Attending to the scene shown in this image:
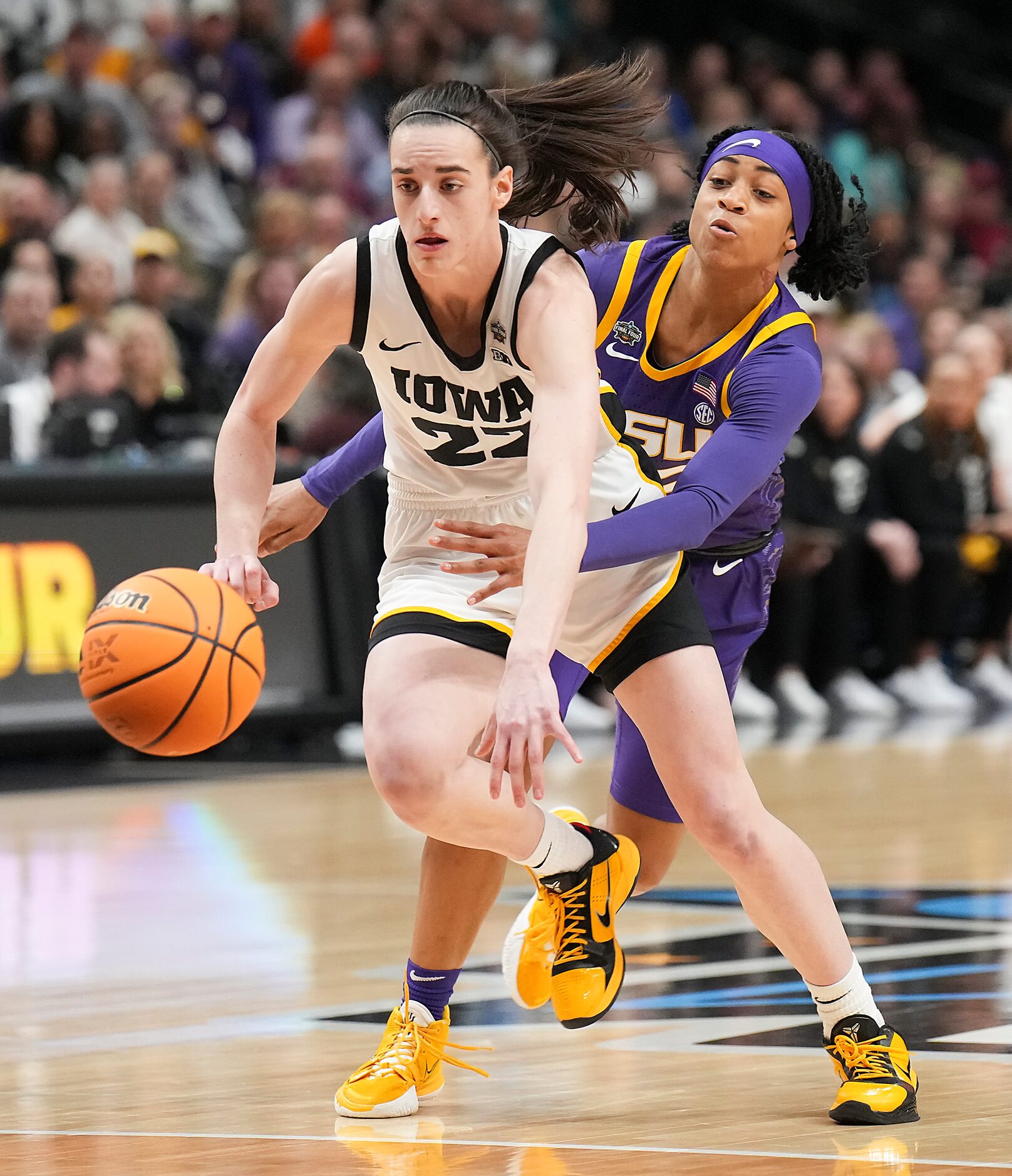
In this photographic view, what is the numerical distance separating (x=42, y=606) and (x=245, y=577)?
4953 mm

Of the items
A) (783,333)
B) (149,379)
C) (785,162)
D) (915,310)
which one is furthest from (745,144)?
(915,310)

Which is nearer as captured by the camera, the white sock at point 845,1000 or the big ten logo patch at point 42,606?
the white sock at point 845,1000

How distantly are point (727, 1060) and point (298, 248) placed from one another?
7.51 m

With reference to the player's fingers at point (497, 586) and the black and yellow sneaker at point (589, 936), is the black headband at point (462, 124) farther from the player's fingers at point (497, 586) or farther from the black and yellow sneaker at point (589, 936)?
the black and yellow sneaker at point (589, 936)

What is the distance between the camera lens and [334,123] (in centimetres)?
1254

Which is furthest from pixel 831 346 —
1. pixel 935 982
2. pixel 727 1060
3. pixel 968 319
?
pixel 727 1060

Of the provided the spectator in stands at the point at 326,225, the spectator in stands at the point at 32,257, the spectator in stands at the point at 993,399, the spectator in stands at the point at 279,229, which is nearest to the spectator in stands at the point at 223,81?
the spectator in stands at the point at 326,225

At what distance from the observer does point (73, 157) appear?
11398mm

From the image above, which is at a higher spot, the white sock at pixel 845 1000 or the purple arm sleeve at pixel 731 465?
the purple arm sleeve at pixel 731 465

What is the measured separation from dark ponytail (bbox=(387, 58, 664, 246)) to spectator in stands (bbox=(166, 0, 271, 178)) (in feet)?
28.6

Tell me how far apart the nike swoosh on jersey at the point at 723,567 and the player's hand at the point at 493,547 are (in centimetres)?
95

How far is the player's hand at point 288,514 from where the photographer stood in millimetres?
3961

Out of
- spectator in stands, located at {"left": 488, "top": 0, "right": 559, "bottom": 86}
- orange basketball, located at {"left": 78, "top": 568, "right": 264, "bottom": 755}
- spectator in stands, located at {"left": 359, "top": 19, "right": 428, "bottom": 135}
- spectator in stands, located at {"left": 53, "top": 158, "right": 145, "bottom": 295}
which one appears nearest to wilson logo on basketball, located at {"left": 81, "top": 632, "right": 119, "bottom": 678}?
orange basketball, located at {"left": 78, "top": 568, "right": 264, "bottom": 755}

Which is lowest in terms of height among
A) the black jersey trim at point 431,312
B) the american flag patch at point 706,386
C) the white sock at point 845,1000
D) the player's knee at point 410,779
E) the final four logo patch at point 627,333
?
the white sock at point 845,1000
